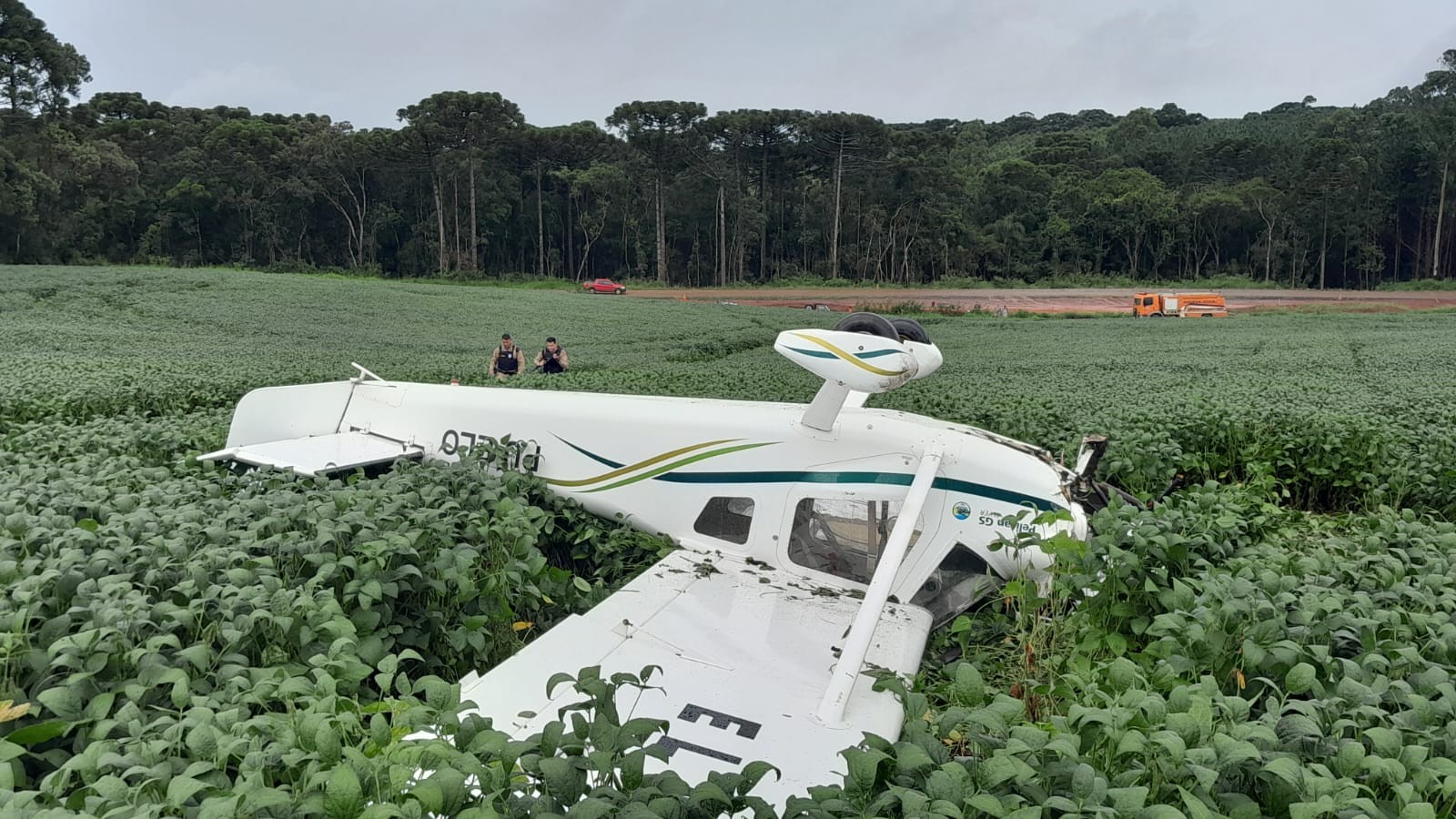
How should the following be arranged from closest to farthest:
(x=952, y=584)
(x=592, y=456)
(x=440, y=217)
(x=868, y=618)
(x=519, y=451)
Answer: (x=868, y=618) → (x=952, y=584) → (x=592, y=456) → (x=519, y=451) → (x=440, y=217)

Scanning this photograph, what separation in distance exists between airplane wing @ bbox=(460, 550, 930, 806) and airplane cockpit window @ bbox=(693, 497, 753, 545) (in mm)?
174

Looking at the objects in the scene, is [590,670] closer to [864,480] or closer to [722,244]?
[864,480]

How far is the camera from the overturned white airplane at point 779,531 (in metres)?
3.28

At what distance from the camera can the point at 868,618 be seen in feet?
11.3

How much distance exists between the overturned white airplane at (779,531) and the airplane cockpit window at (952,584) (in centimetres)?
1

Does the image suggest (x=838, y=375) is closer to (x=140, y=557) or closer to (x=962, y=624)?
(x=962, y=624)

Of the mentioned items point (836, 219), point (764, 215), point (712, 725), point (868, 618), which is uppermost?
point (764, 215)

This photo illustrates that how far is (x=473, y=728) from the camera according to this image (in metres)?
2.11

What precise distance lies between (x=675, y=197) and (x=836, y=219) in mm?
11303

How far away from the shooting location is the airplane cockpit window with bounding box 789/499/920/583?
4590mm

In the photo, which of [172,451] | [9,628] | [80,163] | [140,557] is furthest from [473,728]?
[80,163]

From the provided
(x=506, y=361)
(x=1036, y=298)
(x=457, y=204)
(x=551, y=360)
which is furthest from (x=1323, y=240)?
(x=506, y=361)

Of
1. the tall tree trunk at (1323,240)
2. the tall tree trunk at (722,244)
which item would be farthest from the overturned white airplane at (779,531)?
the tall tree trunk at (1323,240)

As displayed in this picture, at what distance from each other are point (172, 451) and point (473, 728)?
5.47 meters
